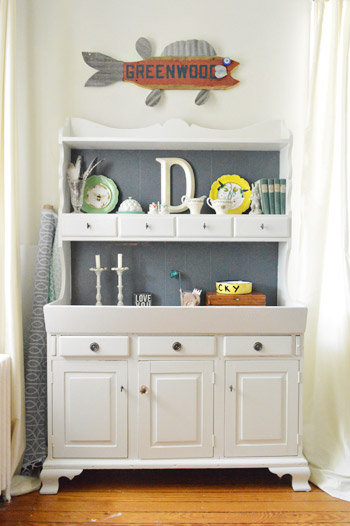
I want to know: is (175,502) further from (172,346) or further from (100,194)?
(100,194)

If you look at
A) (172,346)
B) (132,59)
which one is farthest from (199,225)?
(132,59)

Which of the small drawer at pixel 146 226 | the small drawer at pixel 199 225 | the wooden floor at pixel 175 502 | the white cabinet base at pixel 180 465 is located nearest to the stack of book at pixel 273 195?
the small drawer at pixel 199 225

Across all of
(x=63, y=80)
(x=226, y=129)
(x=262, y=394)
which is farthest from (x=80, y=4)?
(x=262, y=394)

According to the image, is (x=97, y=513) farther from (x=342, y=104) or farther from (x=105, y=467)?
(x=342, y=104)

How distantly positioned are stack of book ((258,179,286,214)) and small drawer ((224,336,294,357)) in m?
0.71

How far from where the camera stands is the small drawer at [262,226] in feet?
8.21

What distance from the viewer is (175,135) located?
2619 mm

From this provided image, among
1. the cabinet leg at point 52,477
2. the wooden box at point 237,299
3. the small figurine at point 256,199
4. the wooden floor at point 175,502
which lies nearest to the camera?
the wooden floor at point 175,502

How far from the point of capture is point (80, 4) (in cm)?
265

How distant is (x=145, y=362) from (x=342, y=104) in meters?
1.71

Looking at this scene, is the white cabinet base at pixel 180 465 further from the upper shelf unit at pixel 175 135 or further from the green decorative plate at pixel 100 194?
the upper shelf unit at pixel 175 135

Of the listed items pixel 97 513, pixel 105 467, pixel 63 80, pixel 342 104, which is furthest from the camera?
pixel 63 80

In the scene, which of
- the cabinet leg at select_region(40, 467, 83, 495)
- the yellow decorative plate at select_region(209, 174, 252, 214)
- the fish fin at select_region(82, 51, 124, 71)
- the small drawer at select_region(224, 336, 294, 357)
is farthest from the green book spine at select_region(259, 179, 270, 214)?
the cabinet leg at select_region(40, 467, 83, 495)

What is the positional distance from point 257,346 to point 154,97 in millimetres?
1497
